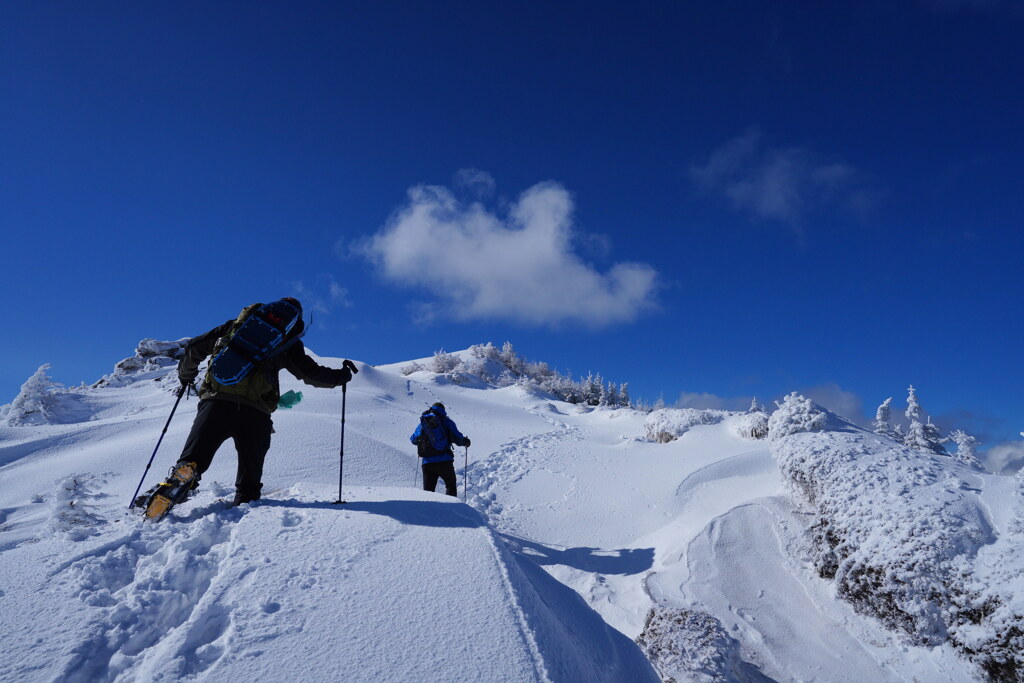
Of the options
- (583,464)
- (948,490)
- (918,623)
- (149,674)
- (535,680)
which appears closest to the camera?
(149,674)

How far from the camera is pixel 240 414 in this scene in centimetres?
411

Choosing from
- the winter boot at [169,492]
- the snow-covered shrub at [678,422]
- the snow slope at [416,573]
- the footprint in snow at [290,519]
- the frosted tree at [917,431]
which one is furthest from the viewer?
the frosted tree at [917,431]

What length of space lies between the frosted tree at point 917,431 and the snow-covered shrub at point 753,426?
554 inches

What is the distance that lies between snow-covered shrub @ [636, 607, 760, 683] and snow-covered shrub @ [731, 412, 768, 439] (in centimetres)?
684

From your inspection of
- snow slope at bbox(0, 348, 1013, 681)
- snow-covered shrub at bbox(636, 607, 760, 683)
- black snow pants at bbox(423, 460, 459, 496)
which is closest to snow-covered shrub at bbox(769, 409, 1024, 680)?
snow slope at bbox(0, 348, 1013, 681)

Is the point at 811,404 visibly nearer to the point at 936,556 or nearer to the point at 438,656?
the point at 936,556

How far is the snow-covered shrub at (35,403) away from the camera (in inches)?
651

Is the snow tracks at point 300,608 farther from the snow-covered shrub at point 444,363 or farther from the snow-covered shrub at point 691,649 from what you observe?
the snow-covered shrub at point 444,363

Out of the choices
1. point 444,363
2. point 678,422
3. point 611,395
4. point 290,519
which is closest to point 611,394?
point 611,395

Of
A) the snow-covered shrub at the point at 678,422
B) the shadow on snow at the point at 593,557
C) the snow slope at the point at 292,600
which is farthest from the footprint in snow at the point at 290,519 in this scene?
the snow-covered shrub at the point at 678,422

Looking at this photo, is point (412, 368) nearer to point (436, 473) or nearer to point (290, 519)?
point (436, 473)

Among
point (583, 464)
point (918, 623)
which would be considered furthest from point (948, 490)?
point (583, 464)

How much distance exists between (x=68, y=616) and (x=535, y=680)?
2.19 meters

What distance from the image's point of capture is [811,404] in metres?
8.16
